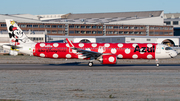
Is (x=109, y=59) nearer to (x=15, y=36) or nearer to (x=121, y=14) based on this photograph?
(x=15, y=36)

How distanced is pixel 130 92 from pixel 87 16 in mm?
165460

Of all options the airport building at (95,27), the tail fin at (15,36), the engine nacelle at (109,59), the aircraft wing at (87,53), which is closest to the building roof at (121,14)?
the airport building at (95,27)

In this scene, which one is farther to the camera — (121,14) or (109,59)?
(121,14)

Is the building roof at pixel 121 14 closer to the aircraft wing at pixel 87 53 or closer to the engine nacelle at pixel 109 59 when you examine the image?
the aircraft wing at pixel 87 53

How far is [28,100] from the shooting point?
15.4 metres

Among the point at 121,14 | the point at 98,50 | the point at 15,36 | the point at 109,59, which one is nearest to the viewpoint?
the point at 109,59

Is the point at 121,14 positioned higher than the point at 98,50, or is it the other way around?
the point at 121,14

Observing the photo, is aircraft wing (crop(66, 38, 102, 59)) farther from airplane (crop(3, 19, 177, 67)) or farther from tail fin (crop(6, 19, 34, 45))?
tail fin (crop(6, 19, 34, 45))

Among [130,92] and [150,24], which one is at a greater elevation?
[150,24]

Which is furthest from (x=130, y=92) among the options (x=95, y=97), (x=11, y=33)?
(x=11, y=33)

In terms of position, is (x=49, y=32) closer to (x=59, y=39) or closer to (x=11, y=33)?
(x=59, y=39)

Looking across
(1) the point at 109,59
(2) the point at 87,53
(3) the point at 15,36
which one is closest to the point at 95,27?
(3) the point at 15,36

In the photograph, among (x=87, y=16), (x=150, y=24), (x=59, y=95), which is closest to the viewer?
(x=59, y=95)

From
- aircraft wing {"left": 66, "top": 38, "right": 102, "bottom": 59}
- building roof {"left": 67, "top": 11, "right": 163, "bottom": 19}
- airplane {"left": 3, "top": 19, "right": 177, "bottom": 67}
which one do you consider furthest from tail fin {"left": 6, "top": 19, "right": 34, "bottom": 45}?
building roof {"left": 67, "top": 11, "right": 163, "bottom": 19}
